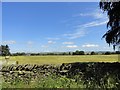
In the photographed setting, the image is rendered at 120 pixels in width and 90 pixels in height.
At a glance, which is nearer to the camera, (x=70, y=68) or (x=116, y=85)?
(x=116, y=85)

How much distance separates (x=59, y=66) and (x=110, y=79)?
349 inches

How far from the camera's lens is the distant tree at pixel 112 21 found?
21.3 metres

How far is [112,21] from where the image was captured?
22547mm

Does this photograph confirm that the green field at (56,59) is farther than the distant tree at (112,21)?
Yes

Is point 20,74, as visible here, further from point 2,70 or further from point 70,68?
point 70,68

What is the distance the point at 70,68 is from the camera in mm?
19250

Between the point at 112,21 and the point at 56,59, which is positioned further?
the point at 56,59

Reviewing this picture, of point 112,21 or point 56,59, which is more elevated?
point 112,21

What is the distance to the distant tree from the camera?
70.0 feet

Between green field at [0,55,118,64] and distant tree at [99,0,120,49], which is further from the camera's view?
green field at [0,55,118,64]

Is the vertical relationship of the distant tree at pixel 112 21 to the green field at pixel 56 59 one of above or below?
above

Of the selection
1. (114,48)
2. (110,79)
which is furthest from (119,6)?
(110,79)

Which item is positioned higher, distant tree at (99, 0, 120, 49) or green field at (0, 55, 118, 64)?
distant tree at (99, 0, 120, 49)

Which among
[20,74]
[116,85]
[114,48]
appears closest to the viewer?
[116,85]
